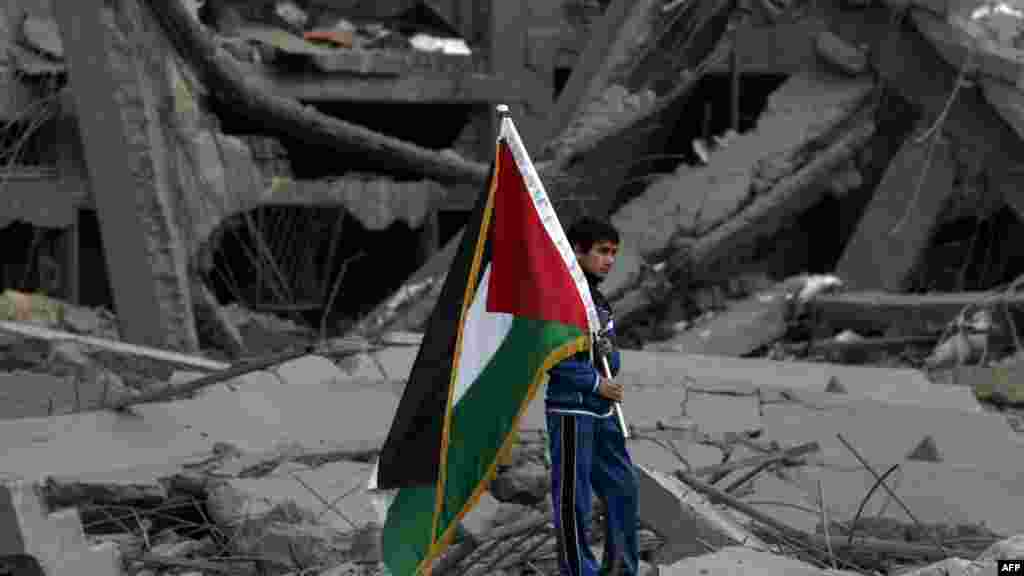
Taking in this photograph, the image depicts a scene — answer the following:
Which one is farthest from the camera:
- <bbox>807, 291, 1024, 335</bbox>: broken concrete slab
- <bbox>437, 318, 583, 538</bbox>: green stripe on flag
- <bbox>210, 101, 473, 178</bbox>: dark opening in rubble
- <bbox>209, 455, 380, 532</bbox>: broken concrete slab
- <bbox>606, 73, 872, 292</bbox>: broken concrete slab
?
<bbox>210, 101, 473, 178</bbox>: dark opening in rubble

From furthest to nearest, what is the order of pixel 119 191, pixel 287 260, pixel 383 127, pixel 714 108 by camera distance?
1. pixel 714 108
2. pixel 383 127
3. pixel 287 260
4. pixel 119 191

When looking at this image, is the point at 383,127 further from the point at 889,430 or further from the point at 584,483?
the point at 584,483

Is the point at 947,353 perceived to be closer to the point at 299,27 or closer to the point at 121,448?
the point at 121,448

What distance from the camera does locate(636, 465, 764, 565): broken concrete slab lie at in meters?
5.18

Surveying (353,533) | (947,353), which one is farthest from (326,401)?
(947,353)

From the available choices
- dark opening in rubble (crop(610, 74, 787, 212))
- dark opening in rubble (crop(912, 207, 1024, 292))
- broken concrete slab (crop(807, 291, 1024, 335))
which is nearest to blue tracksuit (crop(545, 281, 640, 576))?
broken concrete slab (crop(807, 291, 1024, 335))

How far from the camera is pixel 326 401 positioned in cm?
775

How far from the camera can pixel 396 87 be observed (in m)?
16.5

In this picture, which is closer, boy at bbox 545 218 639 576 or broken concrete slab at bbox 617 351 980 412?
boy at bbox 545 218 639 576

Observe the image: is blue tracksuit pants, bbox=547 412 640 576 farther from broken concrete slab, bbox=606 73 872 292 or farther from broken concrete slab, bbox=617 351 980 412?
broken concrete slab, bbox=606 73 872 292

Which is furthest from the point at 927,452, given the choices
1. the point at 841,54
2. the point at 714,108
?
the point at 714,108

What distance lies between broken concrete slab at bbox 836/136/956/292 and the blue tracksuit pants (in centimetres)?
918

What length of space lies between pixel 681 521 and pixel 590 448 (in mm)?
641

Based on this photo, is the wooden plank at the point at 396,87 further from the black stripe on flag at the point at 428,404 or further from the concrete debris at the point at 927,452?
the black stripe on flag at the point at 428,404
